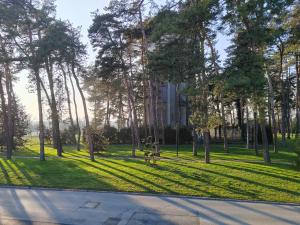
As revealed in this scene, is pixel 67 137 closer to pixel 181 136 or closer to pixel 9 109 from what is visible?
pixel 181 136

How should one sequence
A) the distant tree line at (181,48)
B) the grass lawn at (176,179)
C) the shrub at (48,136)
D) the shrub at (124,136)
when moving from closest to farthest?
the grass lawn at (176,179) < the distant tree line at (181,48) < the shrub at (124,136) < the shrub at (48,136)

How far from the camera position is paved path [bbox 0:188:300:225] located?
745cm

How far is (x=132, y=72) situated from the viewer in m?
25.9

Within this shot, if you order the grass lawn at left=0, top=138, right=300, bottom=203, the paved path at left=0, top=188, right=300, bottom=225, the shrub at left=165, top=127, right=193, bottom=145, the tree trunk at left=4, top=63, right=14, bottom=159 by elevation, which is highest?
the tree trunk at left=4, top=63, right=14, bottom=159

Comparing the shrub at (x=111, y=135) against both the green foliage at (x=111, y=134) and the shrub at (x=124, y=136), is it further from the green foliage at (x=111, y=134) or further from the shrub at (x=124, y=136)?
the shrub at (x=124, y=136)

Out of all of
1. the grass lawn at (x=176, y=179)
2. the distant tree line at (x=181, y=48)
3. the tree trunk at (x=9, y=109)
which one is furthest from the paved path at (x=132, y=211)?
the tree trunk at (x=9, y=109)

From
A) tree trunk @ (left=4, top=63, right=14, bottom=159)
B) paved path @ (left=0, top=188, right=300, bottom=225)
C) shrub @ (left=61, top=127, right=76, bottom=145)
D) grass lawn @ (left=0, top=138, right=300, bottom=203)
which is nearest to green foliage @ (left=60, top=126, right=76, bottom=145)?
shrub @ (left=61, top=127, right=76, bottom=145)

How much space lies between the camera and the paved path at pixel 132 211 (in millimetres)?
7445

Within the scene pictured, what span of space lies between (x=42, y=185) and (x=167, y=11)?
9580mm

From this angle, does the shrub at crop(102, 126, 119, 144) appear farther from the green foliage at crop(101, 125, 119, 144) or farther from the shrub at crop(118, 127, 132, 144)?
the shrub at crop(118, 127, 132, 144)

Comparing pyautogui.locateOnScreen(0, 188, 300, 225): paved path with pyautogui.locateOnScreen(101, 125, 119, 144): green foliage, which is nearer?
pyautogui.locateOnScreen(0, 188, 300, 225): paved path

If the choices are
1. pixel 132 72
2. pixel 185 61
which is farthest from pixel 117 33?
pixel 185 61

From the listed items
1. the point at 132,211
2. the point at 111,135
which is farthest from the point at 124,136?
the point at 132,211

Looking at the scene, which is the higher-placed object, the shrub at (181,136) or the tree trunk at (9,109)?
the tree trunk at (9,109)
